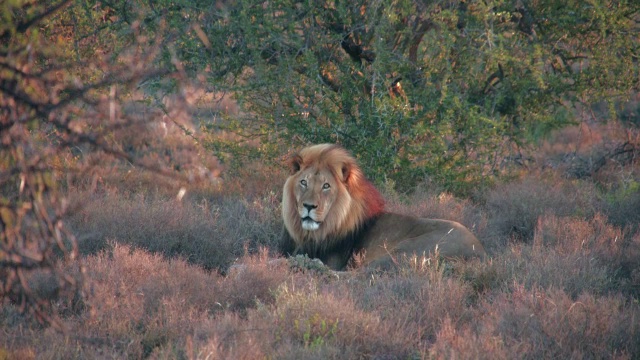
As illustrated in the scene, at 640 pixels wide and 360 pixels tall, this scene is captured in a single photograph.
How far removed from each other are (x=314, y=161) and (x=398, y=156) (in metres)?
2.25

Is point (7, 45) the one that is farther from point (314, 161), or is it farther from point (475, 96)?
point (475, 96)

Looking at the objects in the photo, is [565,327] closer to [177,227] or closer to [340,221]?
[340,221]

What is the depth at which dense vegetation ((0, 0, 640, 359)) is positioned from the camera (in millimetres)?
4195

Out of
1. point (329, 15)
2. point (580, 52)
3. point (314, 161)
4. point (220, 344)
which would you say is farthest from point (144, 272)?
point (580, 52)

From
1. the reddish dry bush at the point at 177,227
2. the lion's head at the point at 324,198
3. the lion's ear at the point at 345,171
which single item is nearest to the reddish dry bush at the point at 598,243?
the lion's head at the point at 324,198

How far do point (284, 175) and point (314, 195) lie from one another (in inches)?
111

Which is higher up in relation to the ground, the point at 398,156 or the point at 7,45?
the point at 7,45

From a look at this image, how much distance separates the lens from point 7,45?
12.1 feet

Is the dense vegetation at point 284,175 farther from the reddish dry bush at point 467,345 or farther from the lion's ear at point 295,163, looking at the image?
the lion's ear at point 295,163

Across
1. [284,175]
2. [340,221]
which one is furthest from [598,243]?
[284,175]

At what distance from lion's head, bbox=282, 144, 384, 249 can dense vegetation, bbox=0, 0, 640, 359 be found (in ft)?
1.94

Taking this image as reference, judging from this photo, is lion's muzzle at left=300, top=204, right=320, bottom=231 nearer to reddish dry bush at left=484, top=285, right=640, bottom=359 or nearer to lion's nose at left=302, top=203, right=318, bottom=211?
lion's nose at left=302, top=203, right=318, bottom=211

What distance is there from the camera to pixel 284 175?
9664 mm

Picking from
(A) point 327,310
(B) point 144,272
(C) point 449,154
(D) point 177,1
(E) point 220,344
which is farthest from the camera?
(C) point 449,154
